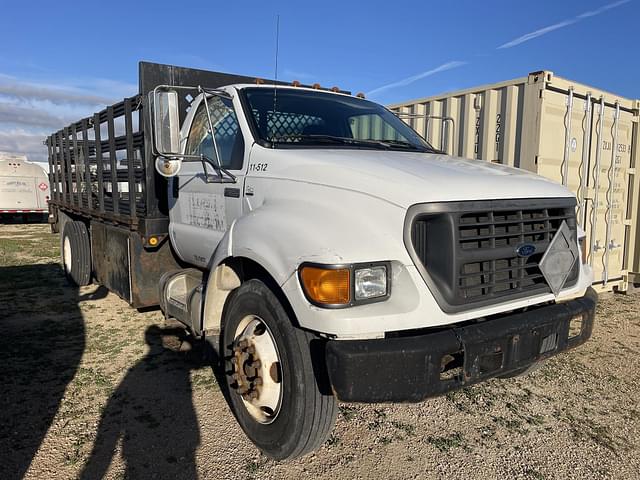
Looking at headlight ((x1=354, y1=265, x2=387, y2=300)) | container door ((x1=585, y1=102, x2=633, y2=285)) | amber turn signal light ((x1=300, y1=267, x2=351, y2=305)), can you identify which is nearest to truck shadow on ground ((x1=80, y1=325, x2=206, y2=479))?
amber turn signal light ((x1=300, y1=267, x2=351, y2=305))

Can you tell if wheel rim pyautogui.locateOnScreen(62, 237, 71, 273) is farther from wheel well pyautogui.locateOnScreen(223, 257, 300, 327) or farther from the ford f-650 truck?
wheel well pyautogui.locateOnScreen(223, 257, 300, 327)

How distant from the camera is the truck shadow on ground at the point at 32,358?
3.11 m

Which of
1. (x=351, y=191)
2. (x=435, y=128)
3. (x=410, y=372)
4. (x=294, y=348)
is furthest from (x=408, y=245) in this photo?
(x=435, y=128)

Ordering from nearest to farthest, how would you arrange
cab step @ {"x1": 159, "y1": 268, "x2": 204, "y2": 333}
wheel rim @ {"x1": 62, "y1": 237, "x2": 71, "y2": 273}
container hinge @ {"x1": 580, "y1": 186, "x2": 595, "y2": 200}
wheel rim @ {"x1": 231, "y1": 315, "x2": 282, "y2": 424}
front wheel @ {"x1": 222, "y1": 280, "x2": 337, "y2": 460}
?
front wheel @ {"x1": 222, "y1": 280, "x2": 337, "y2": 460} → wheel rim @ {"x1": 231, "y1": 315, "x2": 282, "y2": 424} → cab step @ {"x1": 159, "y1": 268, "x2": 204, "y2": 333} → container hinge @ {"x1": 580, "y1": 186, "x2": 595, "y2": 200} → wheel rim @ {"x1": 62, "y1": 237, "x2": 71, "y2": 273}

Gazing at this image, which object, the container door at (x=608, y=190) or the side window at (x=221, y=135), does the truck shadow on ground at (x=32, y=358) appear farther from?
the container door at (x=608, y=190)

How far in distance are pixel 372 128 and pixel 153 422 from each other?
107 inches

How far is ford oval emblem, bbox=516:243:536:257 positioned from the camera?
8.70ft

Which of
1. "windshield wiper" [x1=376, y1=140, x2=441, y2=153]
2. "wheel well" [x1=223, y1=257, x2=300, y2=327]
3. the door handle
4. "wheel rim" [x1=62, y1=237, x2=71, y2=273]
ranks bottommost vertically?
"wheel rim" [x1=62, y1=237, x2=71, y2=273]

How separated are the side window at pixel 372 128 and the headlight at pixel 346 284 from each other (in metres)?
1.60

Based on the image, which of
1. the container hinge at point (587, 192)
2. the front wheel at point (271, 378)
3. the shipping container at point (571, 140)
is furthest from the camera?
the container hinge at point (587, 192)

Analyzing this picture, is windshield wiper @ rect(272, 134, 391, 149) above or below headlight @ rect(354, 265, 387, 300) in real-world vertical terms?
above

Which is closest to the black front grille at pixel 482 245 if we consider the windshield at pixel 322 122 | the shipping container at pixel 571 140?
the windshield at pixel 322 122

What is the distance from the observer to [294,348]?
252 cm

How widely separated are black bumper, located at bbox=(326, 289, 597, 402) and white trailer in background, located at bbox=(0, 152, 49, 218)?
21.7 m
